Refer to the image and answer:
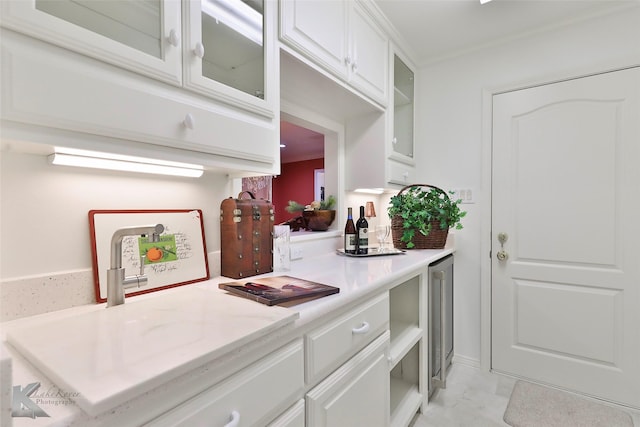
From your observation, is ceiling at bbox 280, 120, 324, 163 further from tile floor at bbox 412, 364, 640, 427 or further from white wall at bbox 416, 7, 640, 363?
tile floor at bbox 412, 364, 640, 427

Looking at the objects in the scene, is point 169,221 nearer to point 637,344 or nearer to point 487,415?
point 487,415

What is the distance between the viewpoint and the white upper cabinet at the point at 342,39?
4.14ft

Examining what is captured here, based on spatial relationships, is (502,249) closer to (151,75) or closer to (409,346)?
(409,346)

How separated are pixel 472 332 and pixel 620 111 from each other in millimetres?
1715

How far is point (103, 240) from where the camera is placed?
93cm

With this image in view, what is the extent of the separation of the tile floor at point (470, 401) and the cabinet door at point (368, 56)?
1.89 meters

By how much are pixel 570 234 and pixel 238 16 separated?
7.46 feet

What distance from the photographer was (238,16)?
1051mm

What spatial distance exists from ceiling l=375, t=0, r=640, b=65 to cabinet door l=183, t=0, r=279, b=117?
3.48 feet

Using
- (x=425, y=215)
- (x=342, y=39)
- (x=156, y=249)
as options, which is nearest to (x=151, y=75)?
(x=156, y=249)

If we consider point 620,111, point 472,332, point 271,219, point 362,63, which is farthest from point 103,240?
point 620,111

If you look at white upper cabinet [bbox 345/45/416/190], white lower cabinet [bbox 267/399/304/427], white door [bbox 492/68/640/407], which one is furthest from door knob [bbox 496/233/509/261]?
white lower cabinet [bbox 267/399/304/427]

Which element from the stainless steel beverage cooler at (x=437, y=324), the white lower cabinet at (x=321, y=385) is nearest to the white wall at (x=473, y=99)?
the stainless steel beverage cooler at (x=437, y=324)

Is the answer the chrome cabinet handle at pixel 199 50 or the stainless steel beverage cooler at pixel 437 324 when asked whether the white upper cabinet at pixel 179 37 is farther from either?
the stainless steel beverage cooler at pixel 437 324
